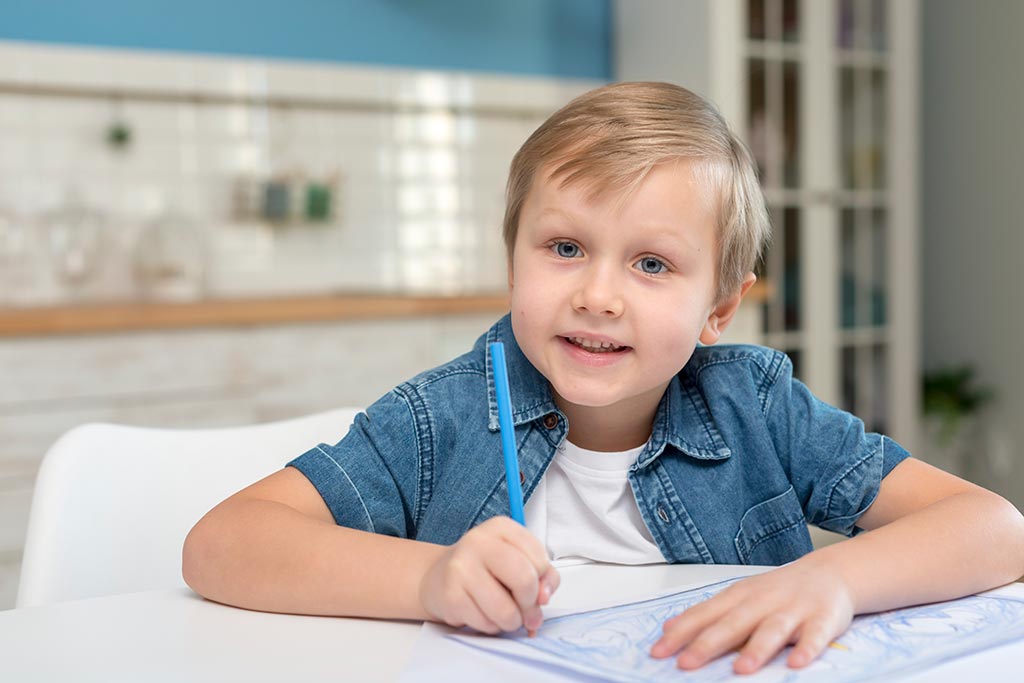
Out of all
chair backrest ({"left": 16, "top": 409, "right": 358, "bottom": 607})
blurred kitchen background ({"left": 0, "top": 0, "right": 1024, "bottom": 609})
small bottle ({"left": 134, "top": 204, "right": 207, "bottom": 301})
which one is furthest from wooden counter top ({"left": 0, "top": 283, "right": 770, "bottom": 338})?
chair backrest ({"left": 16, "top": 409, "right": 358, "bottom": 607})

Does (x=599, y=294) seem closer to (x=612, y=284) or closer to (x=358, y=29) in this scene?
(x=612, y=284)

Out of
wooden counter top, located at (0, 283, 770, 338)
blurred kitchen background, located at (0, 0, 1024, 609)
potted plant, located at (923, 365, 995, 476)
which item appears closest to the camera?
wooden counter top, located at (0, 283, 770, 338)

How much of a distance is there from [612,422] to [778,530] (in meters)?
0.18

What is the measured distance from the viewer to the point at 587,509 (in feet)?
3.29

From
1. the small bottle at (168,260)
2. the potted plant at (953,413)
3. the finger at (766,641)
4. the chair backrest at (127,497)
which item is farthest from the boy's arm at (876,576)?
the potted plant at (953,413)

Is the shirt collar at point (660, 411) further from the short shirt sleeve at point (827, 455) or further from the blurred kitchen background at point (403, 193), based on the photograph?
the blurred kitchen background at point (403, 193)

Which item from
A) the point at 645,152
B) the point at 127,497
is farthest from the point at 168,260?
the point at 645,152

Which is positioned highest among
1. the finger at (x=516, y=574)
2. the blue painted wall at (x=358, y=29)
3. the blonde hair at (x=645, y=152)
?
the blue painted wall at (x=358, y=29)

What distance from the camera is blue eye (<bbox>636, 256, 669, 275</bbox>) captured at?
891 millimetres

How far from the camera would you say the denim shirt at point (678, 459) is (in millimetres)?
944

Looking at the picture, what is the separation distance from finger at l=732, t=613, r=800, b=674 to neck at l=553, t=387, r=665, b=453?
1.29ft

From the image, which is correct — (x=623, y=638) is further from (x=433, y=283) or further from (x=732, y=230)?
(x=433, y=283)

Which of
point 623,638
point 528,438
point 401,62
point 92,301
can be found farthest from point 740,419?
point 401,62

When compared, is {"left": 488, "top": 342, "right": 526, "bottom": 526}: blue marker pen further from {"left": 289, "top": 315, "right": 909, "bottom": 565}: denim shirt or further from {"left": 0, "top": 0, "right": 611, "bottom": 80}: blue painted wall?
{"left": 0, "top": 0, "right": 611, "bottom": 80}: blue painted wall
